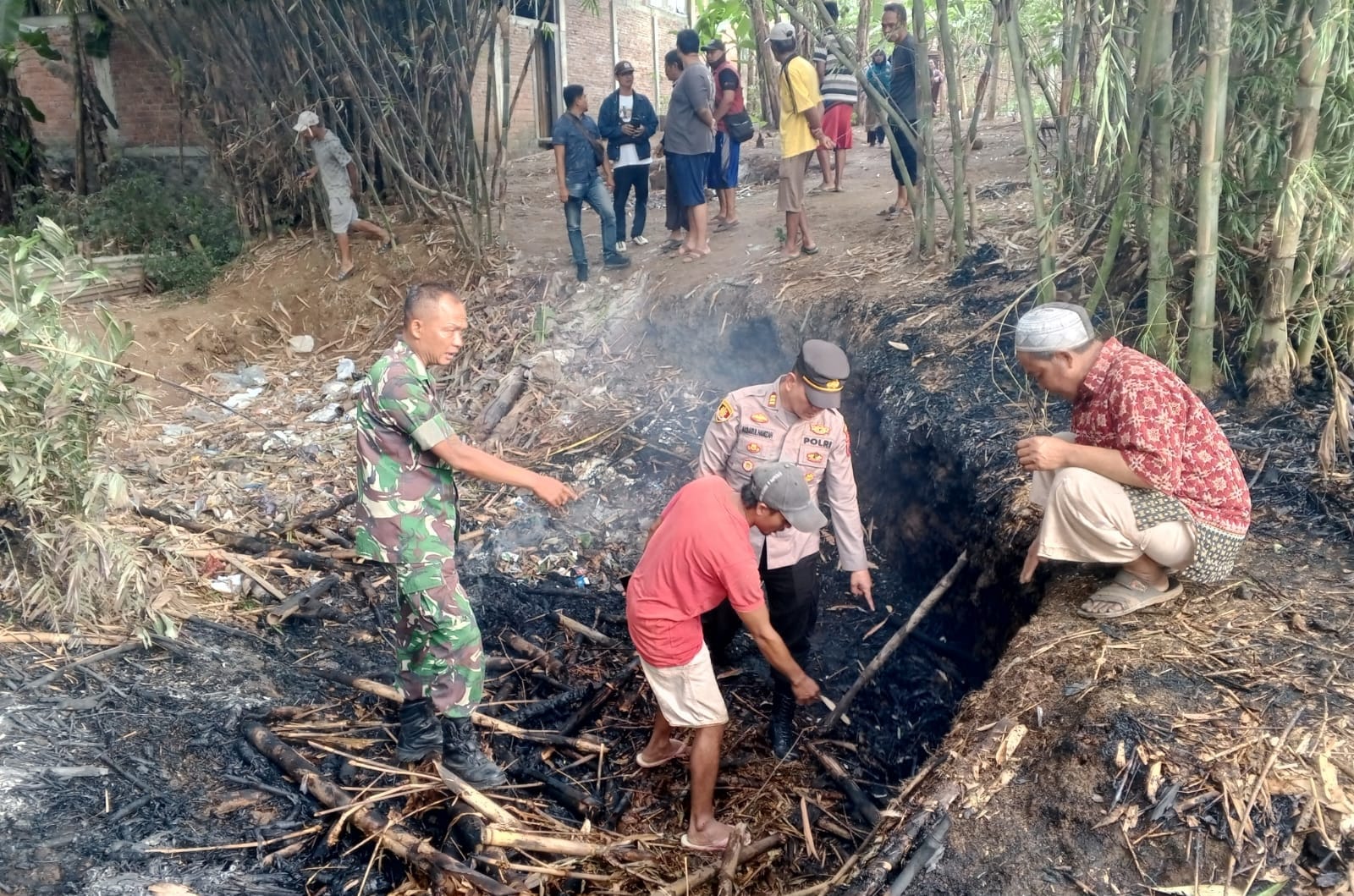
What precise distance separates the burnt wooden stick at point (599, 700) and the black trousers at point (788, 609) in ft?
1.69

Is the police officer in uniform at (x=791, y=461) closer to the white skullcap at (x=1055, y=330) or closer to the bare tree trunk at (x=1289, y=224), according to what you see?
the white skullcap at (x=1055, y=330)

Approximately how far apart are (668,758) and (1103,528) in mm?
2073

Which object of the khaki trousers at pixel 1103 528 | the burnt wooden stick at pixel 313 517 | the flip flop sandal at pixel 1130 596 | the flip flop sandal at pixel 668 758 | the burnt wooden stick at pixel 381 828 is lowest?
the flip flop sandal at pixel 668 758

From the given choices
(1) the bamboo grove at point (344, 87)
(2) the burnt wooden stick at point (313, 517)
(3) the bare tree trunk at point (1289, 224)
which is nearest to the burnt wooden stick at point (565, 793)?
(2) the burnt wooden stick at point (313, 517)

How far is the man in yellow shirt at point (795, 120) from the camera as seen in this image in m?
7.98

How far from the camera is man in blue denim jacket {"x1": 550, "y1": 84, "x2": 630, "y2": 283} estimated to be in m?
8.95

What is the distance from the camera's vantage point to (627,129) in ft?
30.0

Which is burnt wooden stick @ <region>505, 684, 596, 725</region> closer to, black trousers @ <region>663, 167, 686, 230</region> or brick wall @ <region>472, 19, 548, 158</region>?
black trousers @ <region>663, 167, 686, 230</region>

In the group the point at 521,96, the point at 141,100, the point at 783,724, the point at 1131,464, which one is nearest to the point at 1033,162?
the point at 1131,464

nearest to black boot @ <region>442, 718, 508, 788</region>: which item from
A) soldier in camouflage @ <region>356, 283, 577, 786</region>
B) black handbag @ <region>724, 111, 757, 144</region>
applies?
soldier in camouflage @ <region>356, 283, 577, 786</region>

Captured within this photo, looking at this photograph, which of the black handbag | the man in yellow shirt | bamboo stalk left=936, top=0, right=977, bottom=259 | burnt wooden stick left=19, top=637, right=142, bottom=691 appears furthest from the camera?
the black handbag

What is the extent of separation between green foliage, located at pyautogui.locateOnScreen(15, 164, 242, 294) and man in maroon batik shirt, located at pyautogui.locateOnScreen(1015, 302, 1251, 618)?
10500mm

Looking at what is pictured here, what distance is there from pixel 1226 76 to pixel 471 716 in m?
4.39

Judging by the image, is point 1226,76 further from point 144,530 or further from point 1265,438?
point 144,530
